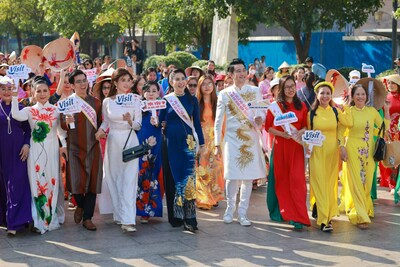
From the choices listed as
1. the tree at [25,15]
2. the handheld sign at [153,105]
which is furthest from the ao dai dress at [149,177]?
the tree at [25,15]

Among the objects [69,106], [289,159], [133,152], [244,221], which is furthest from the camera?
[244,221]

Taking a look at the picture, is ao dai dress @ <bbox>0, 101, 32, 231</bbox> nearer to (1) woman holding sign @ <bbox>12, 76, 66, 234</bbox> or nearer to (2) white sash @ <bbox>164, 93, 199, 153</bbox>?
(1) woman holding sign @ <bbox>12, 76, 66, 234</bbox>

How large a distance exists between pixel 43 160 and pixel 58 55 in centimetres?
230

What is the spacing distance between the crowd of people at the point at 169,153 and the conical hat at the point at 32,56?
2346mm

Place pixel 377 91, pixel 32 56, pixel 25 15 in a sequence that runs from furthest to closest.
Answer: pixel 25 15
pixel 32 56
pixel 377 91

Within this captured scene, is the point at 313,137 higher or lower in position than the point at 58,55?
lower

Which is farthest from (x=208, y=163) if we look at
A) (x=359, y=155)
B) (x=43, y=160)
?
(x=43, y=160)

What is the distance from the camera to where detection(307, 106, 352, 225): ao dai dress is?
849cm

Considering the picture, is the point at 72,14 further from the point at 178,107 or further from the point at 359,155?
the point at 359,155

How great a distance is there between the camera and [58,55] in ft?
33.0

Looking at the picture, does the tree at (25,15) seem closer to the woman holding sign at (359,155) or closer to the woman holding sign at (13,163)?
the woman holding sign at (13,163)

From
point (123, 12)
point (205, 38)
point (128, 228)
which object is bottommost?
point (128, 228)

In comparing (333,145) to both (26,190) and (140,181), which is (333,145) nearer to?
(140,181)

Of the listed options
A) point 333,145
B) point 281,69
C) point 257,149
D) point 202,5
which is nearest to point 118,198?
point 257,149
